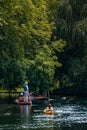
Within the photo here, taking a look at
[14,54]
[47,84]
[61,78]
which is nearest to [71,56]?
[61,78]

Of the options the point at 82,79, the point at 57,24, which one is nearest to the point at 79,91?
the point at 82,79

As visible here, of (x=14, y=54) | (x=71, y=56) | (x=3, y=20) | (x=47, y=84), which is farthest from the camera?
(x=71, y=56)

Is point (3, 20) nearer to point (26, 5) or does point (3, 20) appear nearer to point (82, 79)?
point (26, 5)

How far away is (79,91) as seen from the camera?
200ft

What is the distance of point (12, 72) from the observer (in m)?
53.3

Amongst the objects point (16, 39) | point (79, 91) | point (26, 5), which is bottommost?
point (79, 91)

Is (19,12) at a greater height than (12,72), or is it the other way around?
(19,12)

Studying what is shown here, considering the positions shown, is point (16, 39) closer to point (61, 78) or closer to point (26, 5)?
point (26, 5)

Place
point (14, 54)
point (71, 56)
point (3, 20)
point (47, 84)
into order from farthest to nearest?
point (71, 56)
point (47, 84)
point (14, 54)
point (3, 20)

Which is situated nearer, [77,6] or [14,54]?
[14,54]

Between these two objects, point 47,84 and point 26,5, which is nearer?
point 26,5

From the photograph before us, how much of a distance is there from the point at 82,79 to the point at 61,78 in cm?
628

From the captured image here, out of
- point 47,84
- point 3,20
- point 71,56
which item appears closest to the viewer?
point 3,20

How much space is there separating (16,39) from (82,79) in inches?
381
